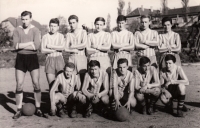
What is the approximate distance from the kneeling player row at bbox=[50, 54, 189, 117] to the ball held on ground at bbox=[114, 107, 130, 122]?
0.82ft

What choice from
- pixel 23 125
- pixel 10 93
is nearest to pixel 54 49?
pixel 23 125

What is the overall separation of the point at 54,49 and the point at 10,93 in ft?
12.2

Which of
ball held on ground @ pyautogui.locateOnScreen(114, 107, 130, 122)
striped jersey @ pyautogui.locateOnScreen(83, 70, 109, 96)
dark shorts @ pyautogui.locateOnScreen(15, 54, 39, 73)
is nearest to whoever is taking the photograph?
ball held on ground @ pyautogui.locateOnScreen(114, 107, 130, 122)

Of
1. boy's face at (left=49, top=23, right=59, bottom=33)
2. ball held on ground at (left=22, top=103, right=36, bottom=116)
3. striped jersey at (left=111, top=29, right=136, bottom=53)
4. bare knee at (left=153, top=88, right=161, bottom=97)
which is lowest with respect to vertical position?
ball held on ground at (left=22, top=103, right=36, bottom=116)

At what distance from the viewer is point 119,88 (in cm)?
530

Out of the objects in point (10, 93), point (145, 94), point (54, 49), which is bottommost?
point (10, 93)

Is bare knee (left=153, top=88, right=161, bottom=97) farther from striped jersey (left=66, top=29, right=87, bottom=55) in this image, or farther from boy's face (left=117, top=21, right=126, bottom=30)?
striped jersey (left=66, top=29, right=87, bottom=55)

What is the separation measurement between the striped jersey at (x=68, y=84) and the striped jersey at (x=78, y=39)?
0.63m

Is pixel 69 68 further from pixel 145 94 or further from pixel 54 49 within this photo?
pixel 145 94

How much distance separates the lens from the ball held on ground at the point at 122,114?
4.58 m

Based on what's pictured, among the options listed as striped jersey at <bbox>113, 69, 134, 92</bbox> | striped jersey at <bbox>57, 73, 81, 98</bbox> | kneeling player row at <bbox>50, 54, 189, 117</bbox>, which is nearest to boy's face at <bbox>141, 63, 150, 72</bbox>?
kneeling player row at <bbox>50, 54, 189, 117</bbox>

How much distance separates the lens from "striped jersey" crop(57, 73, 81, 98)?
5199mm

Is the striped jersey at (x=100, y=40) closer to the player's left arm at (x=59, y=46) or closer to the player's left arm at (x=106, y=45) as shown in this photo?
the player's left arm at (x=106, y=45)

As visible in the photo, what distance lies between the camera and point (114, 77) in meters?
5.16
